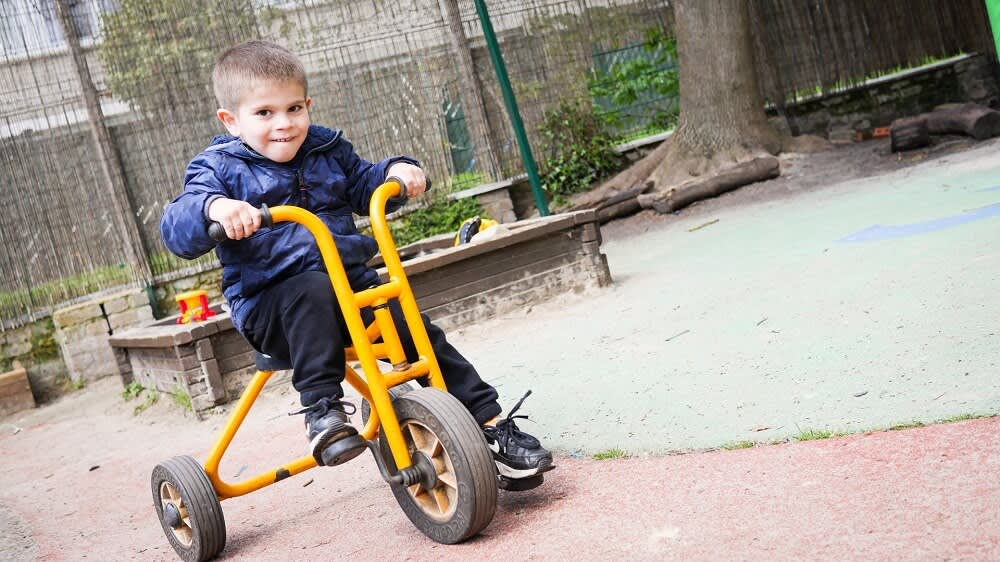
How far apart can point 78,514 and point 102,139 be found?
4.83 metres

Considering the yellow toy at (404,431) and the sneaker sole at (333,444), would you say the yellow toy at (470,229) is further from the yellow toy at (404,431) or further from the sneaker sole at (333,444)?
the sneaker sole at (333,444)

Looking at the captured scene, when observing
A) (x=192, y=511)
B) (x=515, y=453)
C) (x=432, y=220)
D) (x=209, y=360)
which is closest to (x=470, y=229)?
(x=209, y=360)

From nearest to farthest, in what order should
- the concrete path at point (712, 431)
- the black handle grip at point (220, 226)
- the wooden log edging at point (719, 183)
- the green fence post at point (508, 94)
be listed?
the concrete path at point (712, 431), the black handle grip at point (220, 226), the green fence post at point (508, 94), the wooden log edging at point (719, 183)

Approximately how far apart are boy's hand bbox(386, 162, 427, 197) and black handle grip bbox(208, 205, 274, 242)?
18.5 inches

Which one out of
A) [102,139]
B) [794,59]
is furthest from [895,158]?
[102,139]

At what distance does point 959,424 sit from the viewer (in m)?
2.22

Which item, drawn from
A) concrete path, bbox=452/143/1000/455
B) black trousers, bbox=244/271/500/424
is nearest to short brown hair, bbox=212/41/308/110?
black trousers, bbox=244/271/500/424

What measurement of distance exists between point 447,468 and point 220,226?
88cm

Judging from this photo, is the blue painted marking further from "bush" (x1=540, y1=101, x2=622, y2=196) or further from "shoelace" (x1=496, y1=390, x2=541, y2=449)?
"bush" (x1=540, y1=101, x2=622, y2=196)

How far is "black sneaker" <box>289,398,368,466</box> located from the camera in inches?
94.0

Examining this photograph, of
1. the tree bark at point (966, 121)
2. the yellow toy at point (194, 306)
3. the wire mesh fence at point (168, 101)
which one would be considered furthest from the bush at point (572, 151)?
the yellow toy at point (194, 306)

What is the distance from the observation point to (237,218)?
2.32 metres

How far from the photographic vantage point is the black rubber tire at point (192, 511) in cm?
269

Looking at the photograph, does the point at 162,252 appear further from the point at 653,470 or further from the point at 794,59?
the point at 794,59
